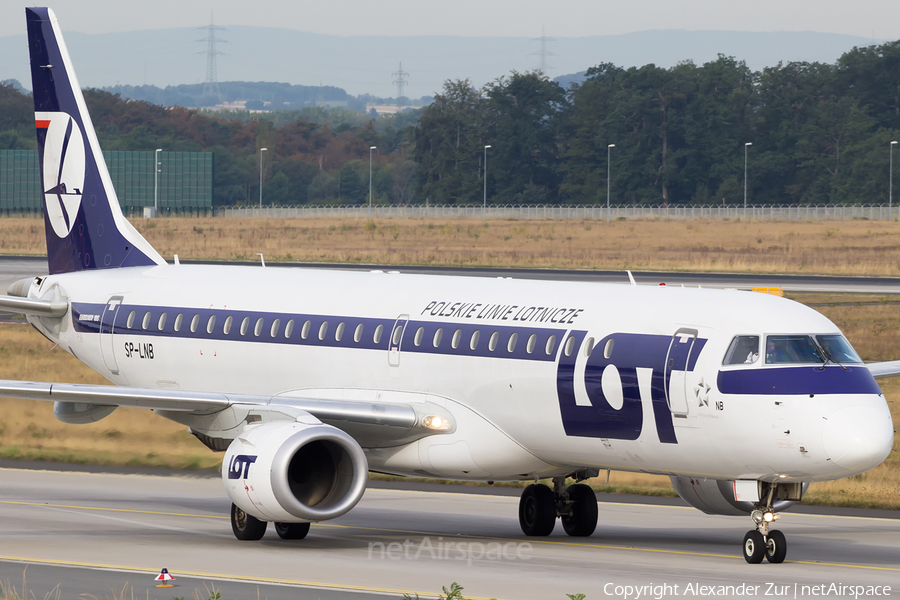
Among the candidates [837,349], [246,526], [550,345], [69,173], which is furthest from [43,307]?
[837,349]

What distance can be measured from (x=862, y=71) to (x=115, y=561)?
542 ft

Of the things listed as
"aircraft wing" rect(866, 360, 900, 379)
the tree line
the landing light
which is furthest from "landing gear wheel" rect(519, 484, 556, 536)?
the tree line

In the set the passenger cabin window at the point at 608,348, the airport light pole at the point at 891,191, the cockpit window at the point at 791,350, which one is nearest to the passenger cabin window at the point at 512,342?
the passenger cabin window at the point at 608,348

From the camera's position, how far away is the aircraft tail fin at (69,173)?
3131cm

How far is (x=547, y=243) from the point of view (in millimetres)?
110938

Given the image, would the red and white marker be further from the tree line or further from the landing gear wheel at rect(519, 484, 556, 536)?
the tree line

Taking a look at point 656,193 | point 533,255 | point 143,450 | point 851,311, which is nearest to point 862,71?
point 656,193

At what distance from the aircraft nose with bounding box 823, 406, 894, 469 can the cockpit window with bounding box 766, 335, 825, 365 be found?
3.32ft

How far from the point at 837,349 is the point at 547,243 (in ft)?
298

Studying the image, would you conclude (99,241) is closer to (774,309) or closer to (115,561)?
(115,561)

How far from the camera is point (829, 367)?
19.8m

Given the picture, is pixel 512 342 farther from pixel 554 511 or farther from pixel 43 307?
pixel 43 307

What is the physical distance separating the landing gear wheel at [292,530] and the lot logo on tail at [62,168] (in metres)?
10.7

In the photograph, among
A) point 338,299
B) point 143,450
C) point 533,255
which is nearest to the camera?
point 338,299
